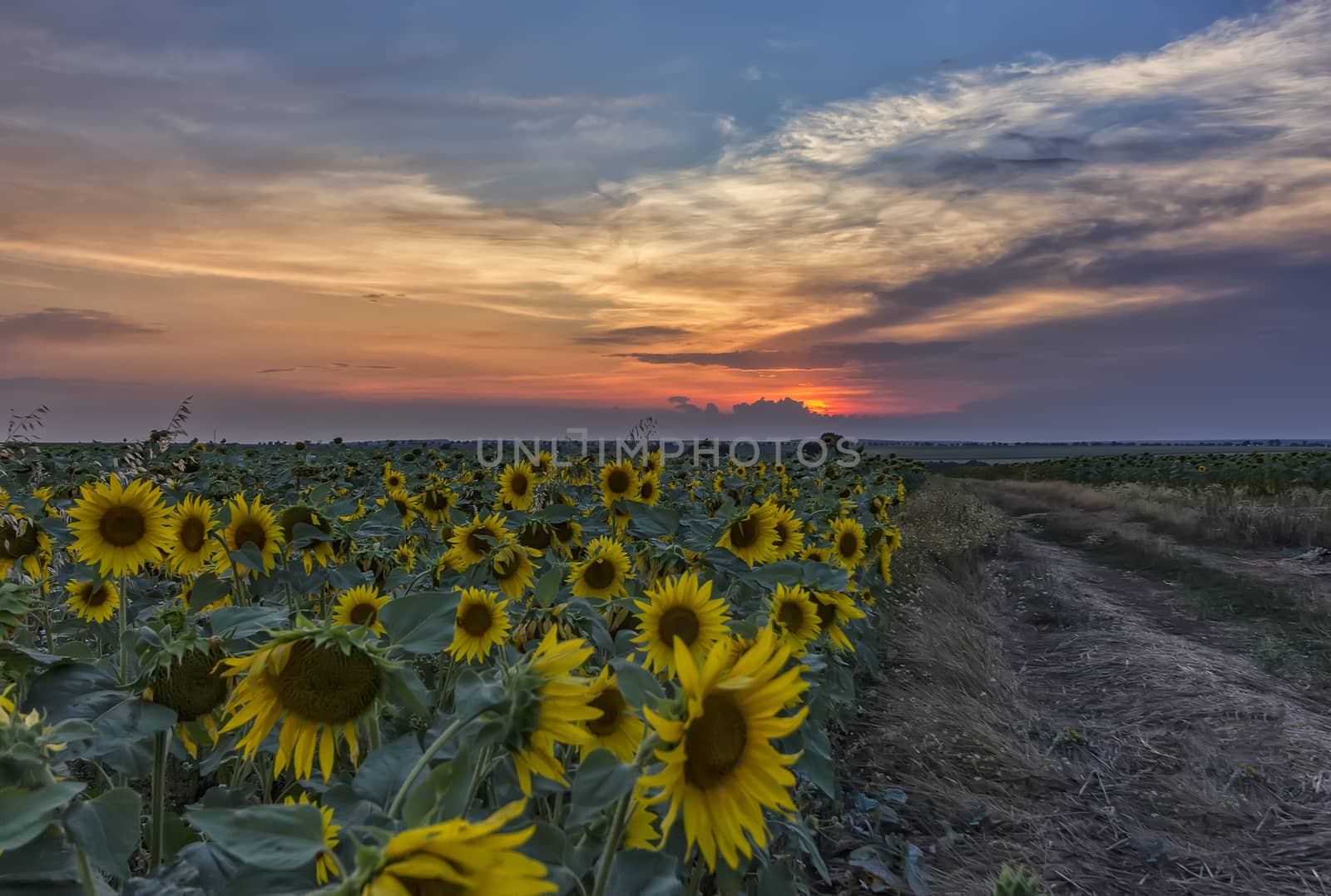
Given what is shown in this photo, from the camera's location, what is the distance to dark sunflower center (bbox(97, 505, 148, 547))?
329cm

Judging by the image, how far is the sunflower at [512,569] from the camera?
3699mm

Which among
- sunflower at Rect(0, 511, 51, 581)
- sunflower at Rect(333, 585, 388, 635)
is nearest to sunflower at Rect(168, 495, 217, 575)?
sunflower at Rect(333, 585, 388, 635)

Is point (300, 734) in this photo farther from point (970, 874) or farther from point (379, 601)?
point (970, 874)

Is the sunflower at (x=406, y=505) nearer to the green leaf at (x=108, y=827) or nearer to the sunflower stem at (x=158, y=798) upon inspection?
the sunflower stem at (x=158, y=798)

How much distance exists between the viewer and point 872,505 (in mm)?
8586

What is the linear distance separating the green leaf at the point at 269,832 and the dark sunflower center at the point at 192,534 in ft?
9.90

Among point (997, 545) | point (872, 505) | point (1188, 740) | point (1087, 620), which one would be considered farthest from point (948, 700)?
point (997, 545)

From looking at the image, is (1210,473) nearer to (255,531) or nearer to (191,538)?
(255,531)

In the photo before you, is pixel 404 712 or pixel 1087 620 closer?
pixel 404 712

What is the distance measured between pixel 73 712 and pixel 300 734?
43cm

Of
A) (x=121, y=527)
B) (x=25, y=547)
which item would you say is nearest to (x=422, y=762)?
(x=121, y=527)

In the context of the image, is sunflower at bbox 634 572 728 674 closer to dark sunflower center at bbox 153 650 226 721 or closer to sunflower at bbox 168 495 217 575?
dark sunflower center at bbox 153 650 226 721

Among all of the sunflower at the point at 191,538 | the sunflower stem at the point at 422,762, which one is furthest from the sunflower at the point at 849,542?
the sunflower stem at the point at 422,762

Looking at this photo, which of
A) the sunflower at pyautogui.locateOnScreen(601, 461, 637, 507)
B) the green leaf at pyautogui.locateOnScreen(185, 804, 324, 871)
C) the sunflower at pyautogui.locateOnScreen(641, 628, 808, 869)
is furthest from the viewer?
the sunflower at pyautogui.locateOnScreen(601, 461, 637, 507)
